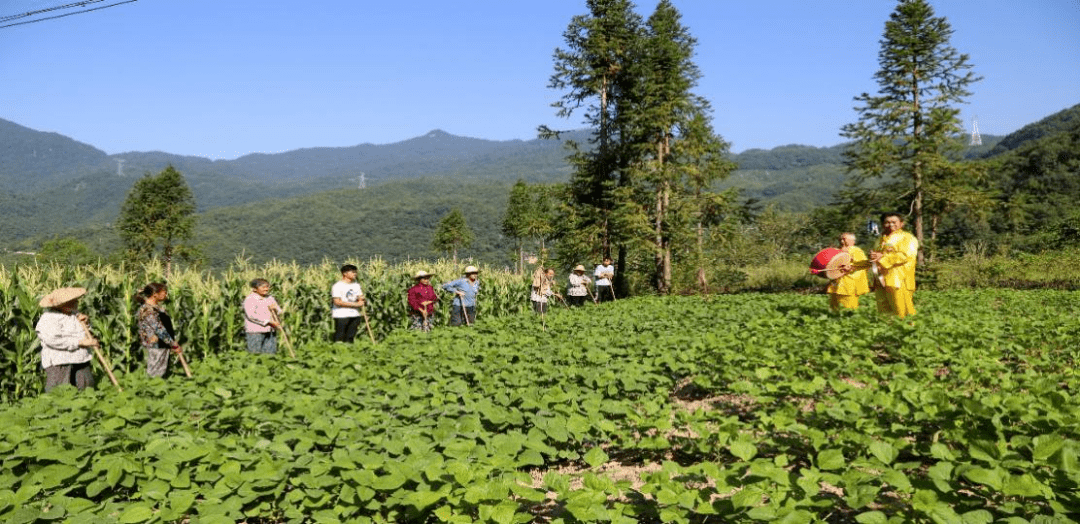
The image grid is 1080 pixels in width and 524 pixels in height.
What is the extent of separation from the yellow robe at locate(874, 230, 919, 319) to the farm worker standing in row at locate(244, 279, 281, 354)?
932 centimetres

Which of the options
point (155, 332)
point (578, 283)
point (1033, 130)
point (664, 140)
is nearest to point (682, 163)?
point (664, 140)

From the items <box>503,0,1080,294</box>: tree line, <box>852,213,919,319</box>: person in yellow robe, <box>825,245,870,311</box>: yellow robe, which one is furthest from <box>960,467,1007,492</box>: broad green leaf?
<box>503,0,1080,294</box>: tree line

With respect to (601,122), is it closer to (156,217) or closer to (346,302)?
(346,302)

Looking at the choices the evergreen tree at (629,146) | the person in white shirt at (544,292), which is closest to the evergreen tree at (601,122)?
the evergreen tree at (629,146)

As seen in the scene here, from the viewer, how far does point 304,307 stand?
1294 centimetres

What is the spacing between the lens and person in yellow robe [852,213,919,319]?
363 inches

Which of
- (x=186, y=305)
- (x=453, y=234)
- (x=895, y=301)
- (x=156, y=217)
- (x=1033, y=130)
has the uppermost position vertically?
(x=1033, y=130)

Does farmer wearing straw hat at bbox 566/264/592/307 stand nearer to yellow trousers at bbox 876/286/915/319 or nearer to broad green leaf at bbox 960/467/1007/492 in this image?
yellow trousers at bbox 876/286/915/319

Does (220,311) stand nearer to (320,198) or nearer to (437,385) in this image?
(437,385)

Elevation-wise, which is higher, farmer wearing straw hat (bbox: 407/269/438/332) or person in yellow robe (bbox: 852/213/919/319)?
person in yellow robe (bbox: 852/213/919/319)

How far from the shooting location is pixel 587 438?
179 inches

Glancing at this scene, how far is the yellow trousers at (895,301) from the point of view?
9.35m

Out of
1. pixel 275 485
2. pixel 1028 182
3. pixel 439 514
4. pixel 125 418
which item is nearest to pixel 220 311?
pixel 125 418

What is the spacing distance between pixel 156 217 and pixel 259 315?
45.7 meters
